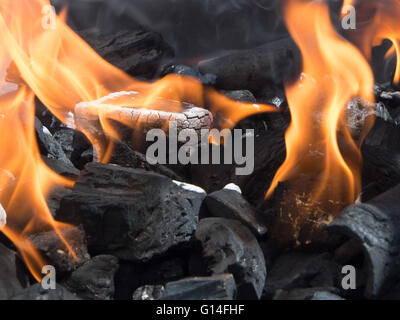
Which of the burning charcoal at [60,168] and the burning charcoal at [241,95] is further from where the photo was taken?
the burning charcoal at [241,95]

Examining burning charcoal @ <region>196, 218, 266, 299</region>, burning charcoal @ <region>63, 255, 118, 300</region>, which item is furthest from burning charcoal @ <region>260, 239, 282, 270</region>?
burning charcoal @ <region>63, 255, 118, 300</region>

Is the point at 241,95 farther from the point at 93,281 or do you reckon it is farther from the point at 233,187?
the point at 93,281

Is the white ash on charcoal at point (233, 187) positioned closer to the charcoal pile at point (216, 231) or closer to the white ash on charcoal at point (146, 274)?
the charcoal pile at point (216, 231)

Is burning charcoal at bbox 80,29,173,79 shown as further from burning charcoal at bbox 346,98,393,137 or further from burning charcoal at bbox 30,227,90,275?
burning charcoal at bbox 30,227,90,275

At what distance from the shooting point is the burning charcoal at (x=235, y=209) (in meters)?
2.62

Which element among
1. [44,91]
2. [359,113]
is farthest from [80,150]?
[359,113]

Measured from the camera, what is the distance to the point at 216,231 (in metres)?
2.47

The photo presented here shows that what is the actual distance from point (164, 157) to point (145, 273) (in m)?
1.03

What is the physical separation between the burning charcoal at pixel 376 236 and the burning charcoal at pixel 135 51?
256cm

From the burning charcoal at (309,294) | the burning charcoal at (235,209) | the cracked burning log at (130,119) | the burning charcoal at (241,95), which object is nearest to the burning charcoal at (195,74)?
the burning charcoal at (241,95)

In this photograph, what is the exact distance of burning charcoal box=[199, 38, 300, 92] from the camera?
13.7 feet

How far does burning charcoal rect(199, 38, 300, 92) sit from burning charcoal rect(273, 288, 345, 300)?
233 cm

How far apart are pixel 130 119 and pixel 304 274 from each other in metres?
1.60
